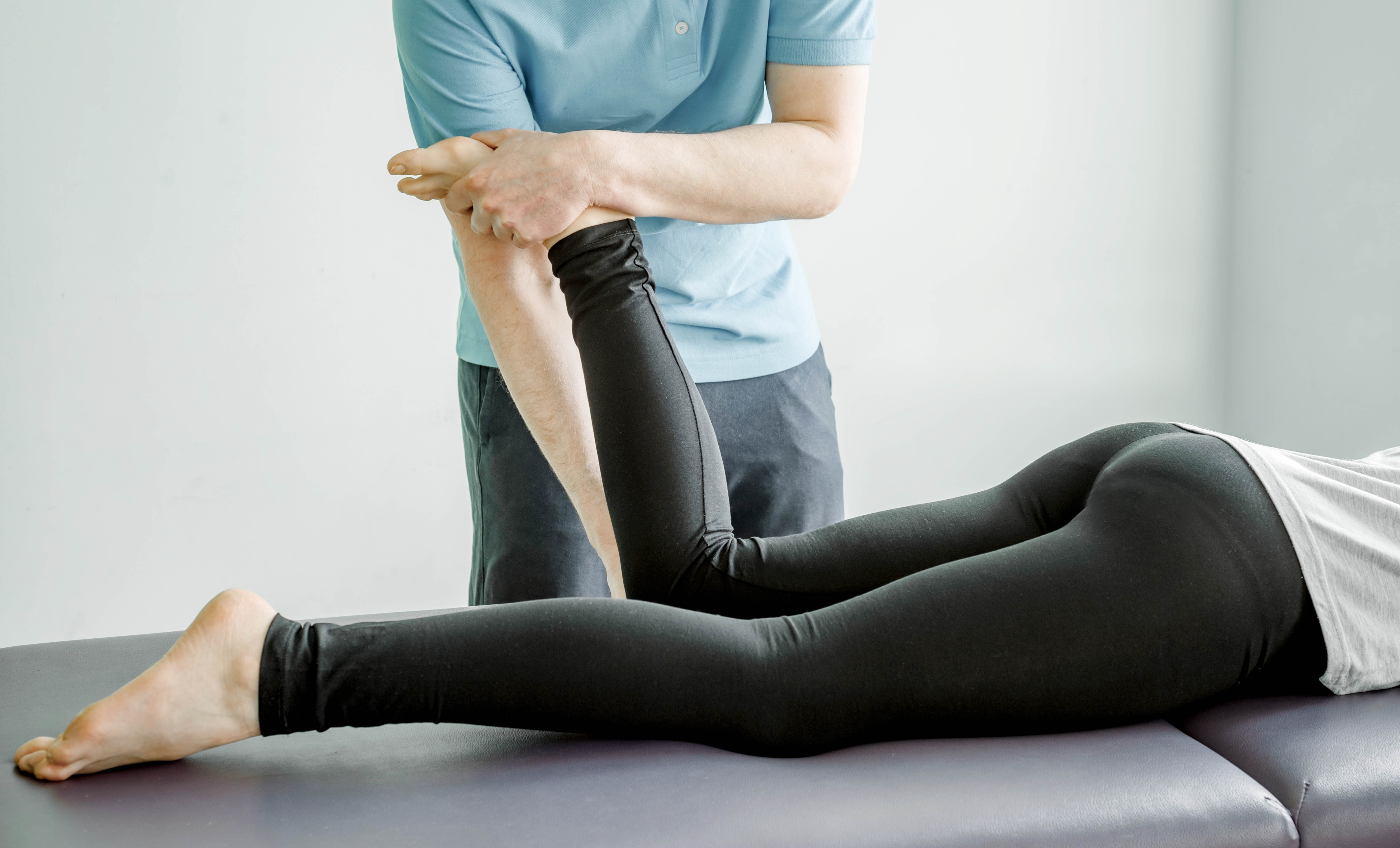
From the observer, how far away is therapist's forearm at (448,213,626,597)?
1.27m

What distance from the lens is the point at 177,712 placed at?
0.84 metres

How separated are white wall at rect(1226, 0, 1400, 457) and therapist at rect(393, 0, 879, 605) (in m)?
1.96

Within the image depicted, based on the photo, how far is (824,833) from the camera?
0.74m

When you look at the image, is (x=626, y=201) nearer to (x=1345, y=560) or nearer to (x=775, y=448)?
(x=775, y=448)

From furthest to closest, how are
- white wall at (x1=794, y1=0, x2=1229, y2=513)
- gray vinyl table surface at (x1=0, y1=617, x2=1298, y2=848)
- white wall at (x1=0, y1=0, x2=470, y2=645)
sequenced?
white wall at (x1=794, y1=0, x2=1229, y2=513) → white wall at (x1=0, y1=0, x2=470, y2=645) → gray vinyl table surface at (x1=0, y1=617, x2=1298, y2=848)

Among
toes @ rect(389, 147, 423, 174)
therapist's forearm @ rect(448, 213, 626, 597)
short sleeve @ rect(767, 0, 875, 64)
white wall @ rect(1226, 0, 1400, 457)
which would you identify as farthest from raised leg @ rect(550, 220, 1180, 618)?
white wall @ rect(1226, 0, 1400, 457)

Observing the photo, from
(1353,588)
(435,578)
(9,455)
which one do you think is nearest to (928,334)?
(435,578)

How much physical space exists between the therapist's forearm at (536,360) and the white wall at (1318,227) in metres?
2.32

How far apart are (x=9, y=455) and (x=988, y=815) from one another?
8.06 feet

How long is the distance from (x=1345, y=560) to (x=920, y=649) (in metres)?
→ 0.37

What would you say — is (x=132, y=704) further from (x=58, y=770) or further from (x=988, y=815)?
(x=988, y=815)

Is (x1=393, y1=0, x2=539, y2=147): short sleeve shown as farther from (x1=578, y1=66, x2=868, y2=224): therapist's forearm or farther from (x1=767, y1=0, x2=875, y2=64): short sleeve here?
(x1=767, y1=0, x2=875, y2=64): short sleeve

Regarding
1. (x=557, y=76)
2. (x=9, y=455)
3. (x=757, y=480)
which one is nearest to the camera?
(x=557, y=76)

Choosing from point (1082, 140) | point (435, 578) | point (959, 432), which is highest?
point (1082, 140)
